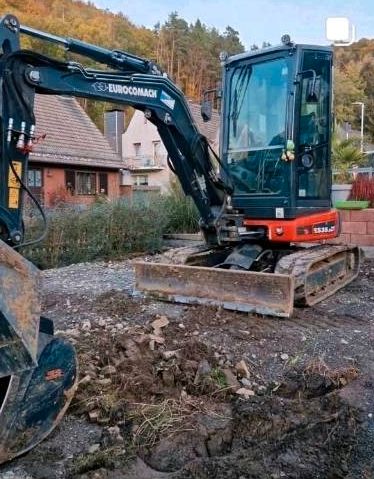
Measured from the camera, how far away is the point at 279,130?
620cm

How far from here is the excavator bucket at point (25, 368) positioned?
8.60ft

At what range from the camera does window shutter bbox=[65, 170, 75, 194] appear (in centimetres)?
2097

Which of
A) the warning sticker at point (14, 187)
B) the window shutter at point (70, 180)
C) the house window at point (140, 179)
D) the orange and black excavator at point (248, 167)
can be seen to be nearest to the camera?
the warning sticker at point (14, 187)

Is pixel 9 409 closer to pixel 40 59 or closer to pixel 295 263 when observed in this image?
pixel 40 59

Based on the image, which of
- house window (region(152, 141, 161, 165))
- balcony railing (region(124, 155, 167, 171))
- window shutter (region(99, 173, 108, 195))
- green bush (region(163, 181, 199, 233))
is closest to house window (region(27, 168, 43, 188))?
window shutter (region(99, 173, 108, 195))

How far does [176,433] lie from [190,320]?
83.8 inches

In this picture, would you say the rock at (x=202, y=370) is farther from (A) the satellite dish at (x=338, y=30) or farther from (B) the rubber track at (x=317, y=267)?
(A) the satellite dish at (x=338, y=30)

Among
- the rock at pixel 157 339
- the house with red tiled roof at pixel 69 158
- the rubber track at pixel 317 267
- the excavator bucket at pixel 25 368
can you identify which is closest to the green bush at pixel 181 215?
the rubber track at pixel 317 267

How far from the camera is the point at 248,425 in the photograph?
3.34 m

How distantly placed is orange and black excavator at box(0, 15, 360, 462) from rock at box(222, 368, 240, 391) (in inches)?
55.4

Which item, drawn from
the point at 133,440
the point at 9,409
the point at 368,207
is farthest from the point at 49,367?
the point at 368,207

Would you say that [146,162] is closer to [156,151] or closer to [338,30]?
[156,151]

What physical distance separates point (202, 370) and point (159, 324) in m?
1.18

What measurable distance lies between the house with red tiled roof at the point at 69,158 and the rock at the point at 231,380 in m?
15.0
